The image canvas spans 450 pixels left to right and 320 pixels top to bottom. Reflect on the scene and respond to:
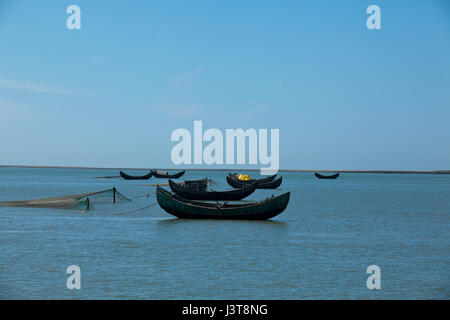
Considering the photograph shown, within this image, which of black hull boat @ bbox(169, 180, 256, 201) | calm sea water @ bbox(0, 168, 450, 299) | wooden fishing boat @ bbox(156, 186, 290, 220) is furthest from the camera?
black hull boat @ bbox(169, 180, 256, 201)

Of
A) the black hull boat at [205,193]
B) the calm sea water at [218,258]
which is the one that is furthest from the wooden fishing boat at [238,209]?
the black hull boat at [205,193]

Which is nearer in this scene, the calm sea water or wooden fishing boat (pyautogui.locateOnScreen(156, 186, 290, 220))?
the calm sea water

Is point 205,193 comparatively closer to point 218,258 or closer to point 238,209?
point 238,209

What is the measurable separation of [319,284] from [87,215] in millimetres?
27720

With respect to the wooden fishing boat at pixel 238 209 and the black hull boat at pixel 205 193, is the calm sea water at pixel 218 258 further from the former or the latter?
the black hull boat at pixel 205 193

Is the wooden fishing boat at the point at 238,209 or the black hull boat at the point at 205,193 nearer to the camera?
the wooden fishing boat at the point at 238,209

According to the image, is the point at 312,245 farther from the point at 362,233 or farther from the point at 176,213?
the point at 176,213

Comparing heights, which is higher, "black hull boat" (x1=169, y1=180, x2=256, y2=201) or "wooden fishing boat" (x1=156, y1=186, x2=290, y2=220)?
"wooden fishing boat" (x1=156, y1=186, x2=290, y2=220)

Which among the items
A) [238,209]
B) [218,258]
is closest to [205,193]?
[238,209]

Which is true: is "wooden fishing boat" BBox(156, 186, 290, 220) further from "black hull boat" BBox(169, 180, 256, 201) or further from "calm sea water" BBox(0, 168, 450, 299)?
"black hull boat" BBox(169, 180, 256, 201)

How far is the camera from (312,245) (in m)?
27.2

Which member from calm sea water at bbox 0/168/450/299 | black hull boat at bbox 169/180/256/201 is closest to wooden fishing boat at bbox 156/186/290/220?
calm sea water at bbox 0/168/450/299
